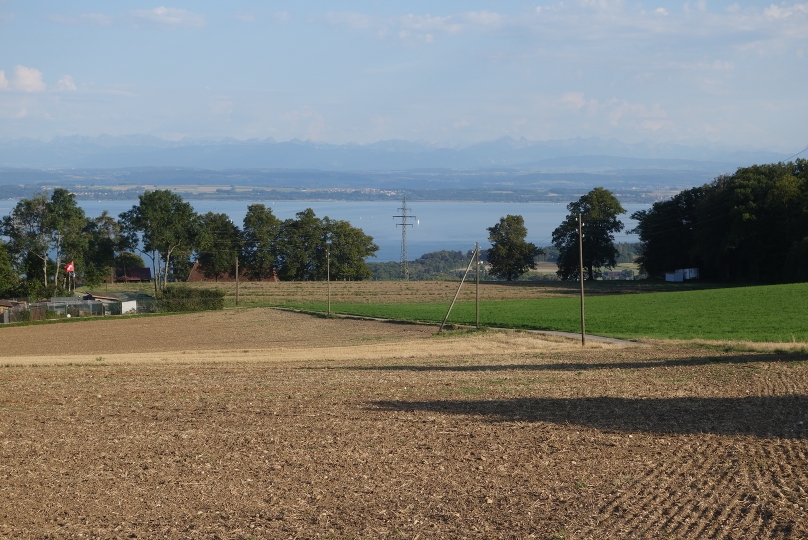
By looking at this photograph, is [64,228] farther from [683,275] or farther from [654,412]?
[654,412]

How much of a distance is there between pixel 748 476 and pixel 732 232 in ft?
239

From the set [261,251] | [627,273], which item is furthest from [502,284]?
[627,273]

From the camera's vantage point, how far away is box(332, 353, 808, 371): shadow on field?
25359mm

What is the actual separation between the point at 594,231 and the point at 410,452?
83908mm

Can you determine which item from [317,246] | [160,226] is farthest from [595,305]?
[317,246]

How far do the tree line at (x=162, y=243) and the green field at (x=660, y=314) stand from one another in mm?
22383

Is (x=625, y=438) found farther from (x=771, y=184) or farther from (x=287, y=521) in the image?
(x=771, y=184)

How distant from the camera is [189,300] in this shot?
65938 mm

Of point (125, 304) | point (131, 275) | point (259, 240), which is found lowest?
point (125, 304)

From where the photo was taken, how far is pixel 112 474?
11.7m

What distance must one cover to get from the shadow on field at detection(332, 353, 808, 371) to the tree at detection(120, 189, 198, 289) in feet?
186

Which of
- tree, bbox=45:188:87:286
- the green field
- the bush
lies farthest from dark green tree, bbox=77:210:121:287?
the green field

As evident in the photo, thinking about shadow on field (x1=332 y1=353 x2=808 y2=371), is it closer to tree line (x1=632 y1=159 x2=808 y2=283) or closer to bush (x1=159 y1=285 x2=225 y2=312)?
bush (x1=159 y1=285 x2=225 y2=312)

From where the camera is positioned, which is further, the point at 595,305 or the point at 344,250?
the point at 344,250
